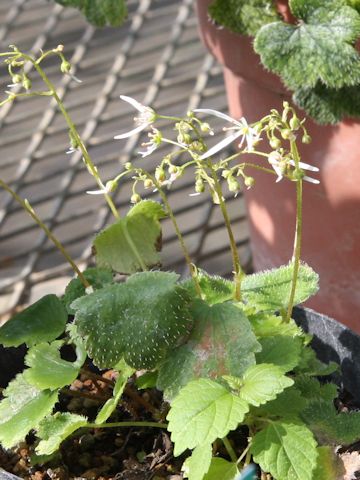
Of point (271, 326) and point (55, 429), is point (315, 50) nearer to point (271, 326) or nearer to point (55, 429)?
point (271, 326)

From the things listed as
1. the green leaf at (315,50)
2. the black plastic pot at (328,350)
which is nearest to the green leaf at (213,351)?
the black plastic pot at (328,350)

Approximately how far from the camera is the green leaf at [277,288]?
3.34ft

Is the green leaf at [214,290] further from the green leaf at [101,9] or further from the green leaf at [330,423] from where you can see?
the green leaf at [101,9]

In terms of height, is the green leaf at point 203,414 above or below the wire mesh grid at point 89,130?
above

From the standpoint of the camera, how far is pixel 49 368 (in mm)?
983

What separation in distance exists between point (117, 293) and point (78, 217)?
47.3 inches

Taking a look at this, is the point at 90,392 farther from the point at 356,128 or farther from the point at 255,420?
the point at 356,128

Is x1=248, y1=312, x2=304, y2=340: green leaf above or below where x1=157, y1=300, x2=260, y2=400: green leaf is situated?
below

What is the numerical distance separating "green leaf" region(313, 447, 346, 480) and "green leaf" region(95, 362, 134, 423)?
0.67 feet

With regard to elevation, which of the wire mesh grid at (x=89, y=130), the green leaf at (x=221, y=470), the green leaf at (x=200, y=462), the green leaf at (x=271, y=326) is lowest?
the wire mesh grid at (x=89, y=130)

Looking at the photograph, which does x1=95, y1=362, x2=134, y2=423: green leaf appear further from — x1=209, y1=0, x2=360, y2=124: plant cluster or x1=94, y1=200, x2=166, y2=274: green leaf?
x1=209, y1=0, x2=360, y2=124: plant cluster

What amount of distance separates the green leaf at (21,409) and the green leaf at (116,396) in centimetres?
5

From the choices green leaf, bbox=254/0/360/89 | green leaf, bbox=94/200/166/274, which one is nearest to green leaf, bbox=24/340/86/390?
green leaf, bbox=94/200/166/274

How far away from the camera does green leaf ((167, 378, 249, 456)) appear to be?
82 centimetres
